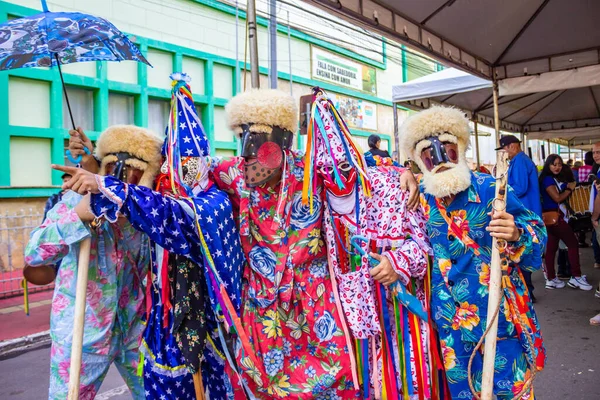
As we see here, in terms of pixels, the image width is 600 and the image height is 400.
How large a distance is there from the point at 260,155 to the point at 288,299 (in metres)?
0.77

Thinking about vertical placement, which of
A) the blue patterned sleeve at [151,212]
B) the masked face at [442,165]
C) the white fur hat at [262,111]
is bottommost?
the blue patterned sleeve at [151,212]

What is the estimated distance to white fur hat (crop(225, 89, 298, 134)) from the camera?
8.18 ft

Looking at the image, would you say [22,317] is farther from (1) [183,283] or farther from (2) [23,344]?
(1) [183,283]

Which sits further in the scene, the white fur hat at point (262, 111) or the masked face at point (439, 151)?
the white fur hat at point (262, 111)

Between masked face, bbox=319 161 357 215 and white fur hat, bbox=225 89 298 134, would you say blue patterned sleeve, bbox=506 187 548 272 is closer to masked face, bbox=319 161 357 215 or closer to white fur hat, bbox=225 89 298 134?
masked face, bbox=319 161 357 215

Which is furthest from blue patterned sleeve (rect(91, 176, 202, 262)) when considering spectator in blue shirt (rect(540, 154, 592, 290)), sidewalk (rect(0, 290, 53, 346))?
spectator in blue shirt (rect(540, 154, 592, 290))

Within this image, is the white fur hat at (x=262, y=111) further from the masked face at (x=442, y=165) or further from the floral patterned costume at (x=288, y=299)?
the masked face at (x=442, y=165)

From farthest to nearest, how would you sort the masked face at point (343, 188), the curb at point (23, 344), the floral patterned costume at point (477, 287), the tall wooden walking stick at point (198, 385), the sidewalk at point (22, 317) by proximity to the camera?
the sidewalk at point (22, 317) < the curb at point (23, 344) < the masked face at point (343, 188) < the tall wooden walking stick at point (198, 385) < the floral patterned costume at point (477, 287)

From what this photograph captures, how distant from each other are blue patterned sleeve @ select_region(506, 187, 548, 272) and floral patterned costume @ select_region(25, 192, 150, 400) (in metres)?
1.93

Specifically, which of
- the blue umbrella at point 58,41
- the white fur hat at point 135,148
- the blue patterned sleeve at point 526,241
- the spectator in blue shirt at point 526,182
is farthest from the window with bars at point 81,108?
the blue patterned sleeve at point 526,241

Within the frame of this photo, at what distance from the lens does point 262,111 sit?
8.18 feet

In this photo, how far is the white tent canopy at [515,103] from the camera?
7.75 meters

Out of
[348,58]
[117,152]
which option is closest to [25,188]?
[117,152]

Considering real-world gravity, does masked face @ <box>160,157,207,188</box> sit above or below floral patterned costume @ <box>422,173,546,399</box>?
above
